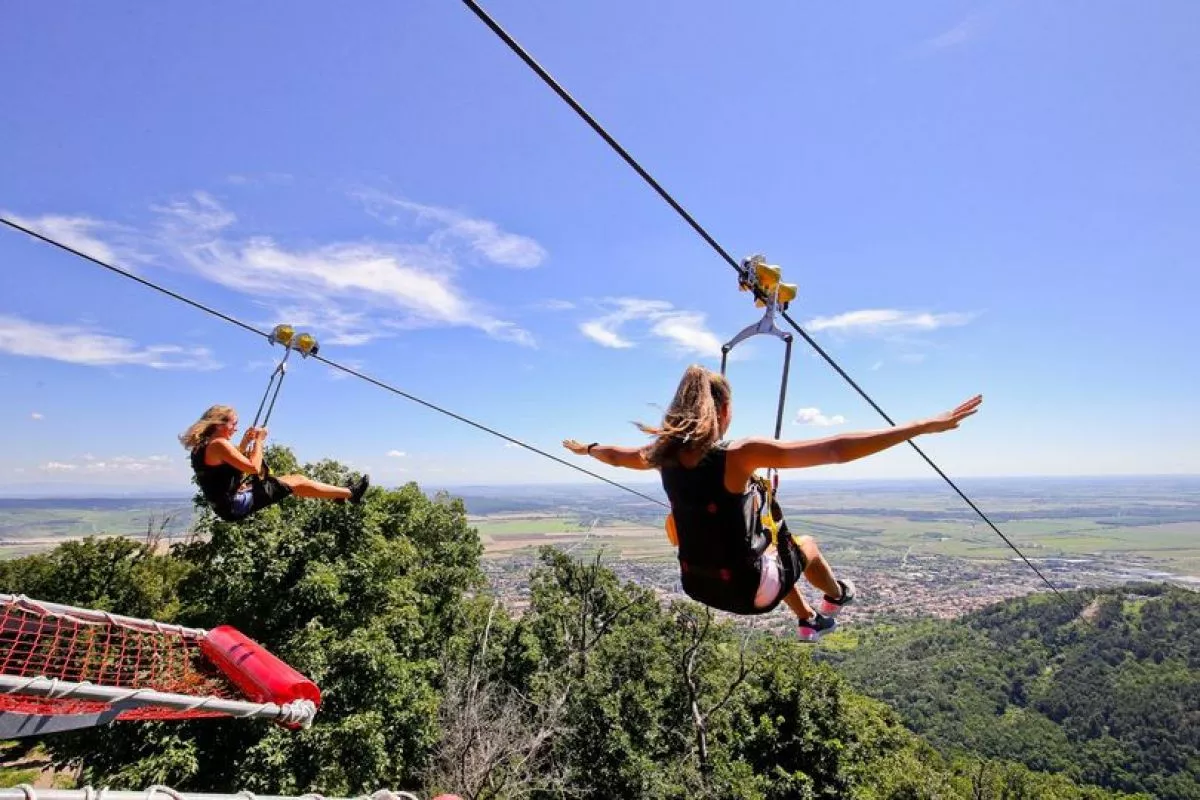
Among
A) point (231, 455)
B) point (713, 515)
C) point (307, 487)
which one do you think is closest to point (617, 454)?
point (713, 515)

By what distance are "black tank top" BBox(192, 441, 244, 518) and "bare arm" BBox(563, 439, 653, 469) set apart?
2994 millimetres

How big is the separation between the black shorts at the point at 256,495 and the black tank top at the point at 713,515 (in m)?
3.88

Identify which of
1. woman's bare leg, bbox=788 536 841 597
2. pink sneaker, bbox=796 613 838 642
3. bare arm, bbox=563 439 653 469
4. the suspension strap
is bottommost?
pink sneaker, bbox=796 613 838 642

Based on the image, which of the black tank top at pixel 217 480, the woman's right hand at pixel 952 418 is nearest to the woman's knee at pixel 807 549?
the woman's right hand at pixel 952 418

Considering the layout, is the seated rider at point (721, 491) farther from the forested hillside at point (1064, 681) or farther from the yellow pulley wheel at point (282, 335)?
the forested hillside at point (1064, 681)

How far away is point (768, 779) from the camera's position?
13711mm

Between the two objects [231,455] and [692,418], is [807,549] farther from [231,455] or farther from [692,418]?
[231,455]

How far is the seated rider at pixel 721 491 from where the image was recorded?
209 centimetres

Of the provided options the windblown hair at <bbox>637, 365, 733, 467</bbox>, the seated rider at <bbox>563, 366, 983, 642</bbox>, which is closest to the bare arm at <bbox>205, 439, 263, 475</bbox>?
the seated rider at <bbox>563, 366, 983, 642</bbox>

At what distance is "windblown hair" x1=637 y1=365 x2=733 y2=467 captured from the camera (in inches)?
85.6

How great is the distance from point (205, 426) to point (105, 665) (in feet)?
11.0

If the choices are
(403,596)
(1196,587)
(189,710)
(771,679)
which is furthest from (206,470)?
(1196,587)

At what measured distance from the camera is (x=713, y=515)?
7.53 ft

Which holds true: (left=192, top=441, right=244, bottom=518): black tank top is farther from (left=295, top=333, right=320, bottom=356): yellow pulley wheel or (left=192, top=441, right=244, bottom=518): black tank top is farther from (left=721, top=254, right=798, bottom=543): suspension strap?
(left=721, top=254, right=798, bottom=543): suspension strap
